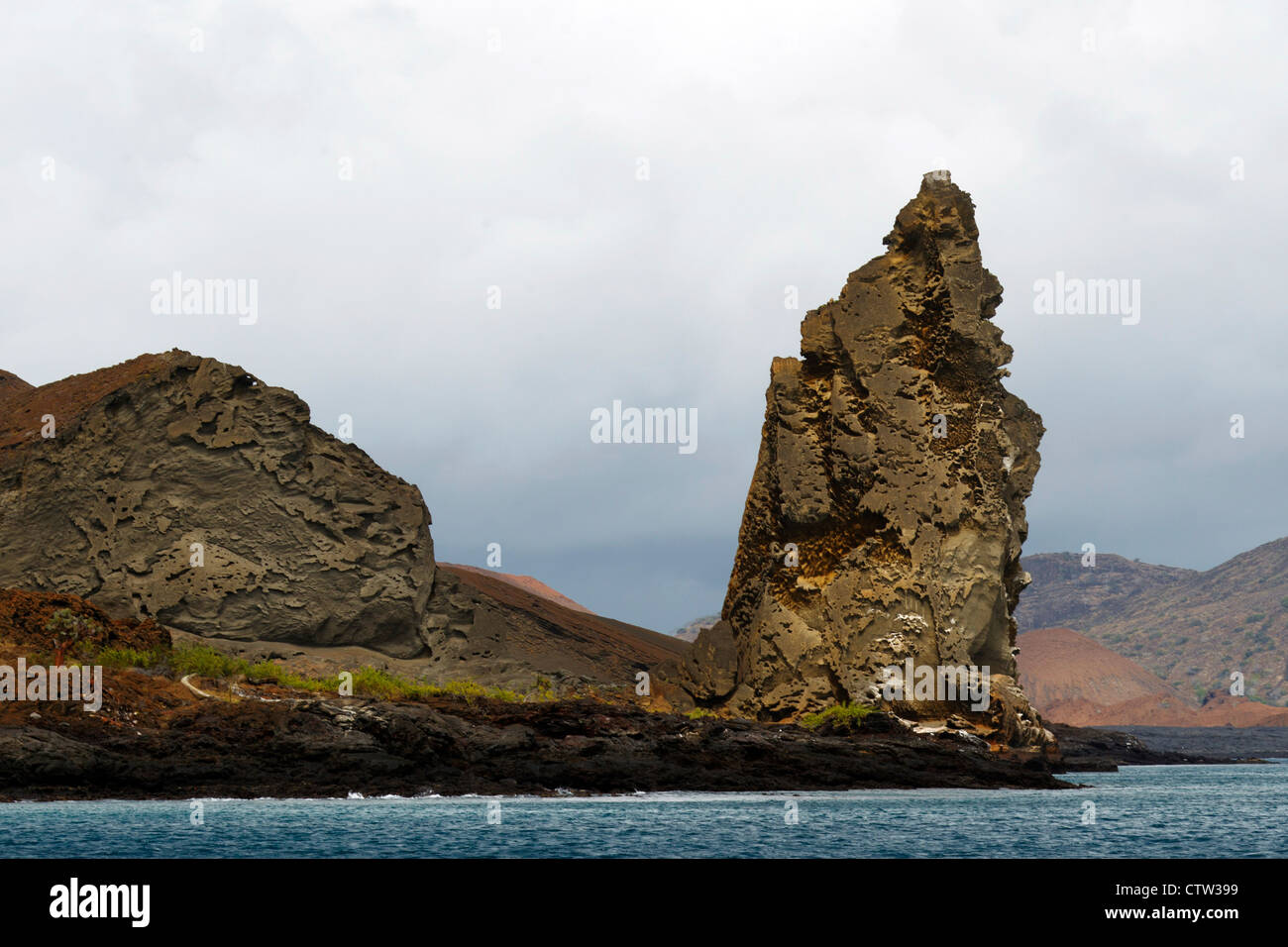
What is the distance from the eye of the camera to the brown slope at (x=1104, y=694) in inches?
5512

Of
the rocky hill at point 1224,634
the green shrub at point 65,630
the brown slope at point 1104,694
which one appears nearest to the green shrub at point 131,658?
the green shrub at point 65,630

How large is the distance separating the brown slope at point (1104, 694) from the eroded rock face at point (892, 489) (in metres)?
95.6

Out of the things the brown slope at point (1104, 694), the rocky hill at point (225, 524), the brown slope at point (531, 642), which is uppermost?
the rocky hill at point (225, 524)

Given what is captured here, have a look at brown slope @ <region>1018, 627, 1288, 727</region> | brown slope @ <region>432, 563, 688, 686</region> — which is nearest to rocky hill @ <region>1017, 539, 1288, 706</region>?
brown slope @ <region>1018, 627, 1288, 727</region>

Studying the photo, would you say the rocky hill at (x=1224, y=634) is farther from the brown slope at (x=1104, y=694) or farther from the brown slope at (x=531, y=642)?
the brown slope at (x=531, y=642)

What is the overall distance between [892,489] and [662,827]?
20997mm

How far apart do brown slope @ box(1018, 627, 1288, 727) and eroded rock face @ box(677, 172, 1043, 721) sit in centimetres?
9556

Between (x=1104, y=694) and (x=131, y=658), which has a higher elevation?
(x=131, y=658)

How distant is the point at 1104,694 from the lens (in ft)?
498

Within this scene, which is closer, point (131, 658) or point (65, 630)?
point (65, 630)

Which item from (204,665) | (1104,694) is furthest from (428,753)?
(1104,694)

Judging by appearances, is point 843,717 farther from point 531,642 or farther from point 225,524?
point 531,642

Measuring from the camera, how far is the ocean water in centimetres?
2280

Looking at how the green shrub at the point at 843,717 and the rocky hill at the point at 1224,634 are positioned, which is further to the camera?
the rocky hill at the point at 1224,634
